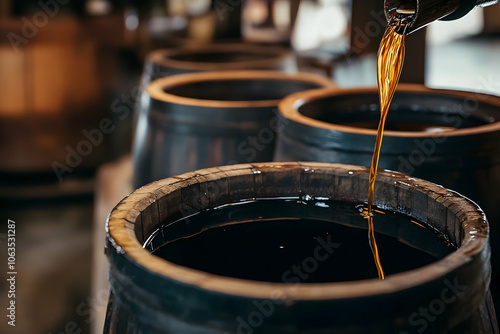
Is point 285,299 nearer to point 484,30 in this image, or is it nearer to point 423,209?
point 423,209

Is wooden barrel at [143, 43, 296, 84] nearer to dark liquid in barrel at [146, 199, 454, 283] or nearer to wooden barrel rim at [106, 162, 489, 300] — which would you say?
dark liquid in barrel at [146, 199, 454, 283]

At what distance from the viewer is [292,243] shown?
126 cm

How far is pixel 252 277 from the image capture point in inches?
43.9

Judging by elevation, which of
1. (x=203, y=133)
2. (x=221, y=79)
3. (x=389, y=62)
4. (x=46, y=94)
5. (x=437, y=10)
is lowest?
(x=46, y=94)

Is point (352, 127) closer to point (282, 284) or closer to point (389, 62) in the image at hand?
point (389, 62)

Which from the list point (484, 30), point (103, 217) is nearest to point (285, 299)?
point (103, 217)

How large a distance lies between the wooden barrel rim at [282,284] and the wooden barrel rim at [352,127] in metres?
0.34

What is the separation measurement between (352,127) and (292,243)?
0.66 metres

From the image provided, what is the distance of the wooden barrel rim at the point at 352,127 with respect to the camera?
154cm

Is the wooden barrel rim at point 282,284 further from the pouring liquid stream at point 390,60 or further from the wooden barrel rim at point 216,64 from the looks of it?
the wooden barrel rim at point 216,64

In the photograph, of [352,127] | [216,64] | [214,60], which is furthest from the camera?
[214,60]

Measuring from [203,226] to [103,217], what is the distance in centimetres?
161

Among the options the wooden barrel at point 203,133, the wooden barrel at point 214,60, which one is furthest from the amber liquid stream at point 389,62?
the wooden barrel at point 214,60

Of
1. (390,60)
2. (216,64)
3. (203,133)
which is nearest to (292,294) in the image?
(390,60)
